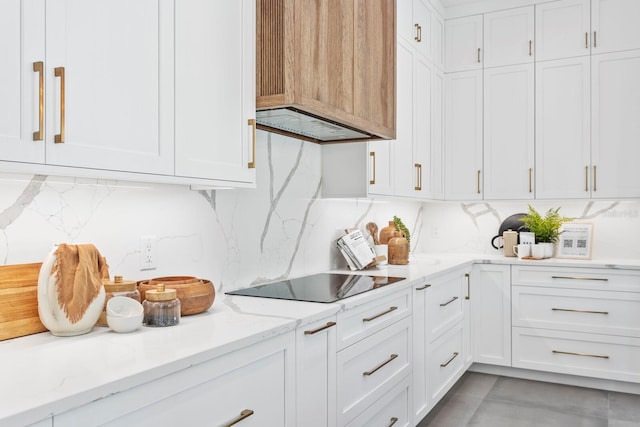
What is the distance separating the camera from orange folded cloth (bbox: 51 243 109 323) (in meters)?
1.41

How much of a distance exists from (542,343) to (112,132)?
331 centimetres

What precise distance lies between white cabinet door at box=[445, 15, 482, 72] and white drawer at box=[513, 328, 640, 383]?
2062mm

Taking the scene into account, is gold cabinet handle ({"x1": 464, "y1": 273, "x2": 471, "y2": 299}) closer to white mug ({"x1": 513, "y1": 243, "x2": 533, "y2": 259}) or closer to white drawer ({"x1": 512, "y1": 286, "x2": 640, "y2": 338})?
white drawer ({"x1": 512, "y1": 286, "x2": 640, "y2": 338})

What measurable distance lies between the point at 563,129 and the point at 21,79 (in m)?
3.60

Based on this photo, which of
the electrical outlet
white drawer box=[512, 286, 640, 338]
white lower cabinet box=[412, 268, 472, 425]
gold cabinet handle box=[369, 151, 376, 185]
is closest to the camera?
the electrical outlet

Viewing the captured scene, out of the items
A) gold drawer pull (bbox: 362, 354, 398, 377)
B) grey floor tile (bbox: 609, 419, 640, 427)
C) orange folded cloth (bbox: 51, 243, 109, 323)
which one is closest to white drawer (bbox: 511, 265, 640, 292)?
grey floor tile (bbox: 609, 419, 640, 427)

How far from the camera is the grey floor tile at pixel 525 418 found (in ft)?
9.72

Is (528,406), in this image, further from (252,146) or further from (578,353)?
(252,146)

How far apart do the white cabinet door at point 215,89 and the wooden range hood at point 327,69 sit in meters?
0.08

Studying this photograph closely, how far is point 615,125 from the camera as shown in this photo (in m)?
3.64

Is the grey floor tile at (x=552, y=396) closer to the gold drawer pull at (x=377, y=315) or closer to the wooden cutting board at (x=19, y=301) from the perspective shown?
the gold drawer pull at (x=377, y=315)

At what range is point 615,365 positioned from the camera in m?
3.47

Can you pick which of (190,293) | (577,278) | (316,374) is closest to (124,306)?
(190,293)

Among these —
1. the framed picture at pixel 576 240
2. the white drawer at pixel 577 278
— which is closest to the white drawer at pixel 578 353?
the white drawer at pixel 577 278
